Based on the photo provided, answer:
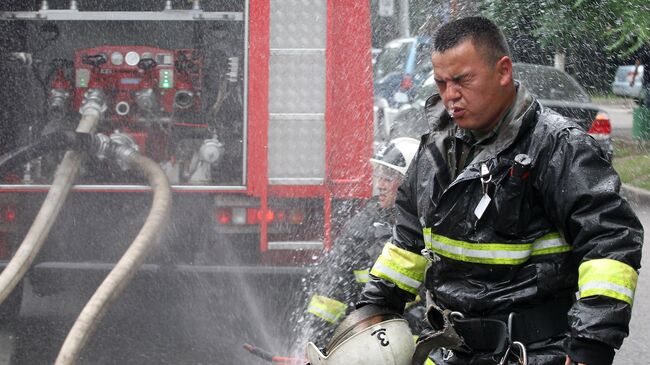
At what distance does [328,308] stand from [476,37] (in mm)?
1394

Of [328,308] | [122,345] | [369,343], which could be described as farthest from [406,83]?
[369,343]

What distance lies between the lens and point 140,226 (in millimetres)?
6520

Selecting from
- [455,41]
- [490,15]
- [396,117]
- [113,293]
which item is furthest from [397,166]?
[490,15]

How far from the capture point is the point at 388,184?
4246 millimetres

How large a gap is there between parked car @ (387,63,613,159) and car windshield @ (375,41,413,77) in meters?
2.35

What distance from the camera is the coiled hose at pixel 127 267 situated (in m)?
5.18

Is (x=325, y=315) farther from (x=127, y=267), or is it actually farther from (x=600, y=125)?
(x=600, y=125)

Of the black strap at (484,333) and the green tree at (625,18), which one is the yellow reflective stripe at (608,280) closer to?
the black strap at (484,333)

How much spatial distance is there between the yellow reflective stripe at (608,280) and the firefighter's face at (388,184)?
1788 mm

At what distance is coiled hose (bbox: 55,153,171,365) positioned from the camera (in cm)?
518

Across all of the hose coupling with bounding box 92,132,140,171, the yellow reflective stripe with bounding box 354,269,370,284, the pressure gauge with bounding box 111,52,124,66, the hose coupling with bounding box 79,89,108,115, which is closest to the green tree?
the pressure gauge with bounding box 111,52,124,66

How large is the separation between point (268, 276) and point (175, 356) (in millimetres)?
690

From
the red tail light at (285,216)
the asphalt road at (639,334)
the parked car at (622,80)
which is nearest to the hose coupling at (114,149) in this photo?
→ the red tail light at (285,216)

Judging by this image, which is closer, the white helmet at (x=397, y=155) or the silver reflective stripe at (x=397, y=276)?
the silver reflective stripe at (x=397, y=276)
